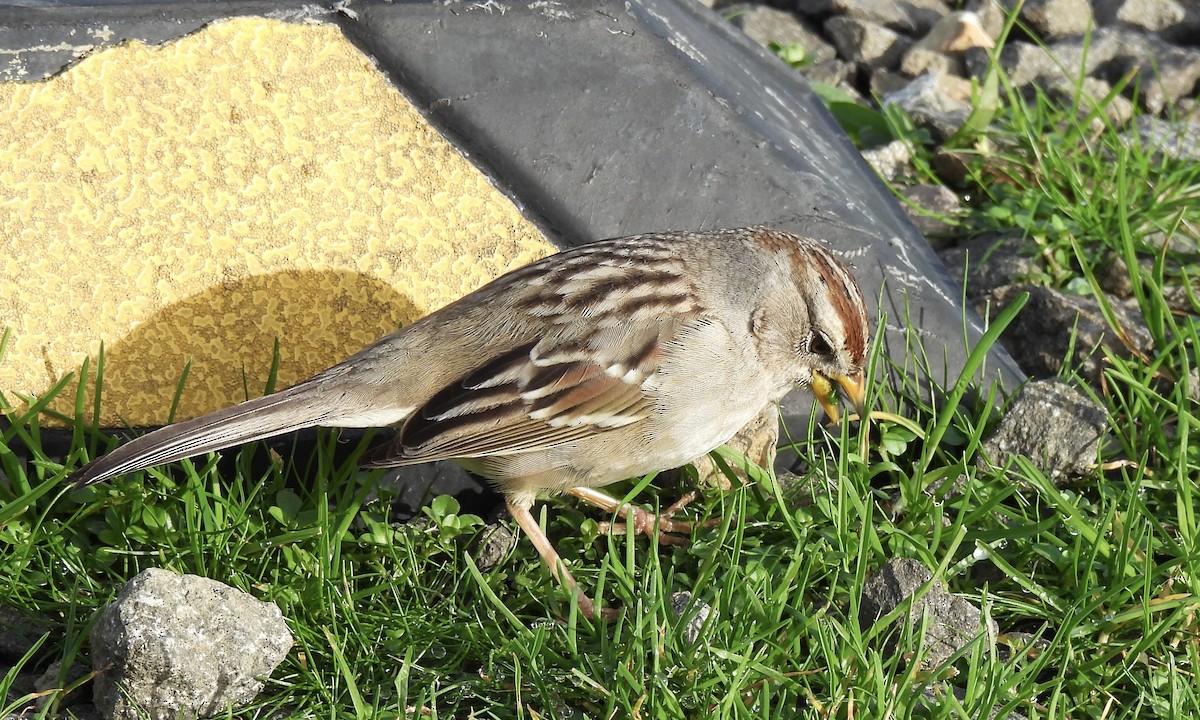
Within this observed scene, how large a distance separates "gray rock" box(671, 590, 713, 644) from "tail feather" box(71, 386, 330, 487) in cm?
99

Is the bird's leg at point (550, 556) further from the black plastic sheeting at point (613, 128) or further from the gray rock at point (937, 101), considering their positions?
the gray rock at point (937, 101)

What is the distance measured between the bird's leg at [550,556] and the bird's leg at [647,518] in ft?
0.52

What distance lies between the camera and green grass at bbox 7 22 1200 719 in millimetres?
2922

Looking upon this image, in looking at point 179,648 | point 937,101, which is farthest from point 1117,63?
point 179,648

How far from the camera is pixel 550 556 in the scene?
3.43 meters

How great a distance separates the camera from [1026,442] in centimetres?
381

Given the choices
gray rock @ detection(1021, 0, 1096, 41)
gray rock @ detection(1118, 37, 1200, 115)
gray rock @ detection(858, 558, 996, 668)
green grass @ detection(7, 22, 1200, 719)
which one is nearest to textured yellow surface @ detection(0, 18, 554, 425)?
green grass @ detection(7, 22, 1200, 719)

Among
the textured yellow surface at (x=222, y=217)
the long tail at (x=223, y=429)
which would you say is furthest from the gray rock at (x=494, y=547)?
the textured yellow surface at (x=222, y=217)

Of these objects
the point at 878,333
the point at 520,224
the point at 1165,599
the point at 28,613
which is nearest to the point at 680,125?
the point at 520,224

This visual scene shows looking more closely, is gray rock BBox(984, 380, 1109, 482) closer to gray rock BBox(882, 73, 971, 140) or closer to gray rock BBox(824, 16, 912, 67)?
gray rock BBox(882, 73, 971, 140)

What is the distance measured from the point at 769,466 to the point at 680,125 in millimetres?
1109

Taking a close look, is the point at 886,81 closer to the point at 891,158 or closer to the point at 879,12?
the point at 879,12

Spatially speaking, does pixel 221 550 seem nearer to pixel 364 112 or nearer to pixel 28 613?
pixel 28 613

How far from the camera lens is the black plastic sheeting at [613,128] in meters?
3.81
